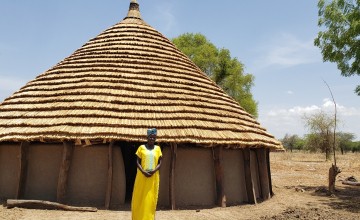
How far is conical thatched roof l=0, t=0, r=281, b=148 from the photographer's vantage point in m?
7.62

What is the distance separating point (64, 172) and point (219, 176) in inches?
146

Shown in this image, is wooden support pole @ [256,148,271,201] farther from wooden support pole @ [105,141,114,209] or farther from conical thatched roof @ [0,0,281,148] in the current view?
wooden support pole @ [105,141,114,209]

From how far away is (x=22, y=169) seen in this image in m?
7.95

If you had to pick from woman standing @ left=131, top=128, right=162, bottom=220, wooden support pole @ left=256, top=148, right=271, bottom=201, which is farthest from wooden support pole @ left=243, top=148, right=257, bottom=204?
woman standing @ left=131, top=128, right=162, bottom=220

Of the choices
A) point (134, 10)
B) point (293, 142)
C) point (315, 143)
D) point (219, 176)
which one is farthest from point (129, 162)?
point (293, 142)

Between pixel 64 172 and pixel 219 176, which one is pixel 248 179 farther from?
pixel 64 172

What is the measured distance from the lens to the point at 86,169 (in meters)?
7.97

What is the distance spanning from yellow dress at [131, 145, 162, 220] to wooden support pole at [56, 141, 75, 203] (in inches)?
117

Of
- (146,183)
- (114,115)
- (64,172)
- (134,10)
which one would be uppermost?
(134,10)

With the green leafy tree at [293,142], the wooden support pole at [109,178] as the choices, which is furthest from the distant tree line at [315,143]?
the wooden support pole at [109,178]

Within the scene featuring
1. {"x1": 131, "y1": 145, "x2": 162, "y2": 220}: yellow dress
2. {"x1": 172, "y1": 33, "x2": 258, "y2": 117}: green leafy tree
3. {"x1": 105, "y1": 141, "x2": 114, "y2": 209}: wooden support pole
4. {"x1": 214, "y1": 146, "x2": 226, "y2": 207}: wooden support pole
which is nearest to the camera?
{"x1": 131, "y1": 145, "x2": 162, "y2": 220}: yellow dress

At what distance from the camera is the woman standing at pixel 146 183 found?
17.2ft

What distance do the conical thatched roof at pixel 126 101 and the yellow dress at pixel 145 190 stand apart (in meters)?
2.02

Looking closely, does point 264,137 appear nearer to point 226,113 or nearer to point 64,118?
point 226,113
